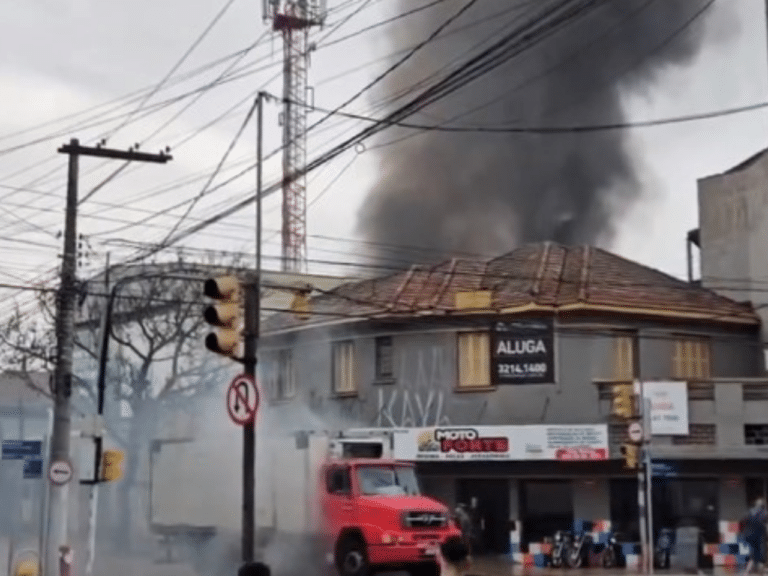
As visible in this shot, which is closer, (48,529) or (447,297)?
(48,529)

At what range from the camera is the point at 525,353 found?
35000mm

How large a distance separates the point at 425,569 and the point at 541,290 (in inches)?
563

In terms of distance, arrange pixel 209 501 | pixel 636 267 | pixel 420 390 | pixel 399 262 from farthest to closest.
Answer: pixel 399 262 < pixel 636 267 < pixel 420 390 < pixel 209 501

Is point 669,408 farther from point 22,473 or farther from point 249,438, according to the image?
point 249,438

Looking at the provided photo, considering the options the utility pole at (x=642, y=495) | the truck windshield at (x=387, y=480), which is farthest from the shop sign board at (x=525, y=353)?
the truck windshield at (x=387, y=480)

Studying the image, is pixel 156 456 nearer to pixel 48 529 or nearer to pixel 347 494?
pixel 48 529

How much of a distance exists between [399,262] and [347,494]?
944 inches

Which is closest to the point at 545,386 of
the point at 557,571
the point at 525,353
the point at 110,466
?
the point at 525,353

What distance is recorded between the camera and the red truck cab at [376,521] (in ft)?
73.6

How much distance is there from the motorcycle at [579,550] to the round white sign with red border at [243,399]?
18875mm

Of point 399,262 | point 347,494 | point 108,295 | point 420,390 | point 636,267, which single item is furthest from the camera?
point 399,262

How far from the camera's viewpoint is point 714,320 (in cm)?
3688

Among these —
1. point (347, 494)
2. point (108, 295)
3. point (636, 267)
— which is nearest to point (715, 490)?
point (636, 267)

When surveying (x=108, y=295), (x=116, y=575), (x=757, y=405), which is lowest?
(x=116, y=575)
